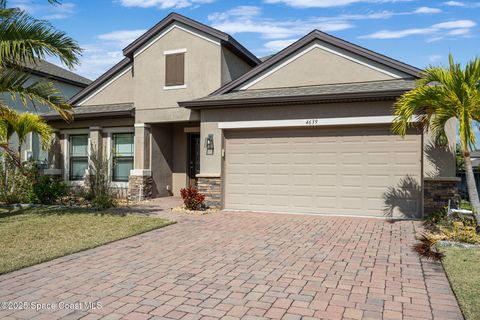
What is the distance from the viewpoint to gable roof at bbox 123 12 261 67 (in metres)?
13.8

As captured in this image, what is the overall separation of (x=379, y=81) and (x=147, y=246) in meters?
8.35

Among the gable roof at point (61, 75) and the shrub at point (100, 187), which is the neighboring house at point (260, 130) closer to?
the shrub at point (100, 187)

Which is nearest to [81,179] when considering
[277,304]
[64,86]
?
[64,86]

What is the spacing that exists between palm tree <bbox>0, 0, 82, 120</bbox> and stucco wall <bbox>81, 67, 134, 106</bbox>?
221 inches

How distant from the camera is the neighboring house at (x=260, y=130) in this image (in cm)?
1073

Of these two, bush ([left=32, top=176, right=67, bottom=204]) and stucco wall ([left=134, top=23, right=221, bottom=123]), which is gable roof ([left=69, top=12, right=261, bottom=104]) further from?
bush ([left=32, top=176, right=67, bottom=204])

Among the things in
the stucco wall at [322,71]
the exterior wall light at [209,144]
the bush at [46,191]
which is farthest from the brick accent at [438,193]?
the bush at [46,191]

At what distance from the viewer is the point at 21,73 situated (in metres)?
10.5

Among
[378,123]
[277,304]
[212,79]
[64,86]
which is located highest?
[64,86]

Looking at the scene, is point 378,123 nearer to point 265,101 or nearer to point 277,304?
point 265,101

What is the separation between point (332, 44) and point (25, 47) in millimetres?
8714

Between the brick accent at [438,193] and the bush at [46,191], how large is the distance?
11924mm

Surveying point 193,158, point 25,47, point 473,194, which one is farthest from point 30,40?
point 473,194

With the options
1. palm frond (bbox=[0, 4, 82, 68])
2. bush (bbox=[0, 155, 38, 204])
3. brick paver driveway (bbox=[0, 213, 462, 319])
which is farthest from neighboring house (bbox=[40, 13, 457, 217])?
palm frond (bbox=[0, 4, 82, 68])
